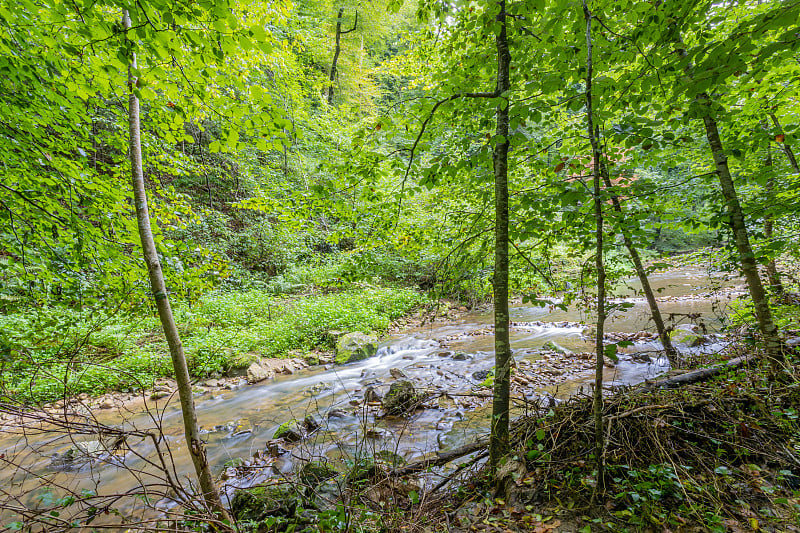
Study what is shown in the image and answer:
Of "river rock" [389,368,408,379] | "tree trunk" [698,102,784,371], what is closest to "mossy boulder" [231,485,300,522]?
"river rock" [389,368,408,379]

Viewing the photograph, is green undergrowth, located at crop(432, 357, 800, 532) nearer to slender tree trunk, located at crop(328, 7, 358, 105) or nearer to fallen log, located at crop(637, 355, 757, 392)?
fallen log, located at crop(637, 355, 757, 392)

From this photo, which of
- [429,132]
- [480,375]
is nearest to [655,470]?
[429,132]

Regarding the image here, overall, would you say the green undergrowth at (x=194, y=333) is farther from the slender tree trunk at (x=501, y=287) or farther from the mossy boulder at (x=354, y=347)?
the slender tree trunk at (x=501, y=287)

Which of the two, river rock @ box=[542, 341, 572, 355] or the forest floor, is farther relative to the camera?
river rock @ box=[542, 341, 572, 355]

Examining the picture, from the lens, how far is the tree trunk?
3.32 meters

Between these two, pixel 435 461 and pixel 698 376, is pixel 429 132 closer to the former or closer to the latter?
pixel 435 461

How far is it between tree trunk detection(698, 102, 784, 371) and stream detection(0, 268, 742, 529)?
2.36ft

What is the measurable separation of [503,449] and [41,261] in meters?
4.96

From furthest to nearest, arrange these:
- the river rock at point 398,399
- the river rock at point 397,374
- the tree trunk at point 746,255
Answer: the river rock at point 397,374 < the river rock at point 398,399 < the tree trunk at point 746,255

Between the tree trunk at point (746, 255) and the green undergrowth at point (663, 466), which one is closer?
the green undergrowth at point (663, 466)

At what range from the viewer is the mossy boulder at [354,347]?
8922 millimetres

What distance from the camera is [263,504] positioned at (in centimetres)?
311

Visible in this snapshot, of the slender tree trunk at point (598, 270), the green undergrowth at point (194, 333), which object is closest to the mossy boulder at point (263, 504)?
the green undergrowth at point (194, 333)

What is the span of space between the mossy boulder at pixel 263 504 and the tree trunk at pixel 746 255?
188 inches
